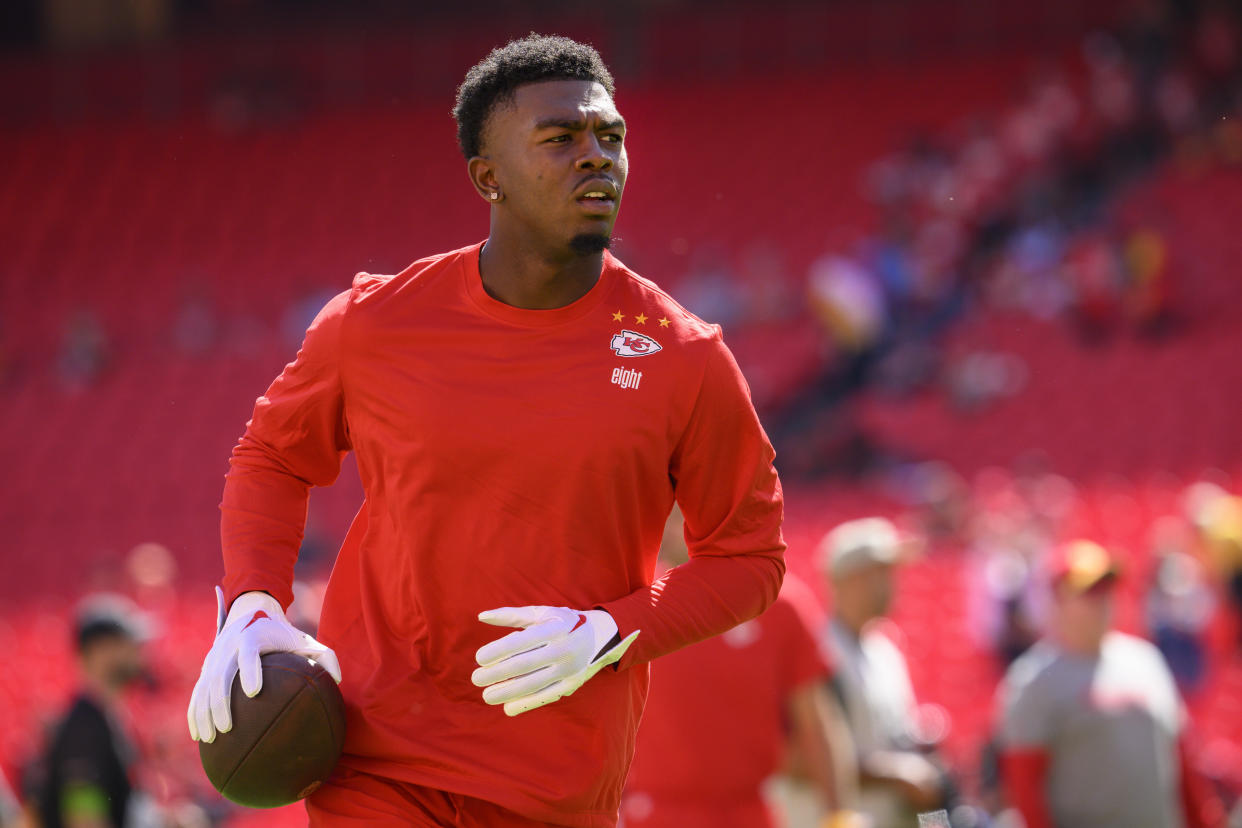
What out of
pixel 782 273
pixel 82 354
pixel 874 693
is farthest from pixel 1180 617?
pixel 82 354

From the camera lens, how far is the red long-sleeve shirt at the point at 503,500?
2.43m

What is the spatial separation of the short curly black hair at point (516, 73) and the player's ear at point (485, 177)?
0.02 m

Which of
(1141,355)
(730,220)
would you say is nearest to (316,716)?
(1141,355)

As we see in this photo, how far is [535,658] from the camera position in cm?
228

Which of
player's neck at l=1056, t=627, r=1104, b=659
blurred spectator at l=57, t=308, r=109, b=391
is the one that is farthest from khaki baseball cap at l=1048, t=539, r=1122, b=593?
blurred spectator at l=57, t=308, r=109, b=391

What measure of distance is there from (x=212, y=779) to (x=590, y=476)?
30.1 inches

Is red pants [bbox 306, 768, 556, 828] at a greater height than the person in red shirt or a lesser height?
lesser

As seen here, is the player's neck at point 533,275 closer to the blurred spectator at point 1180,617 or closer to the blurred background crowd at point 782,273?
the blurred background crowd at point 782,273

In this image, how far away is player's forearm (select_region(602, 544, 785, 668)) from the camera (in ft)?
7.92

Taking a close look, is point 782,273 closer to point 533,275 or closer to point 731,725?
point 731,725

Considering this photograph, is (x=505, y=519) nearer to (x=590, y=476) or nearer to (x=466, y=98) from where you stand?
(x=590, y=476)

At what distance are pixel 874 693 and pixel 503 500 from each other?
2.76 m

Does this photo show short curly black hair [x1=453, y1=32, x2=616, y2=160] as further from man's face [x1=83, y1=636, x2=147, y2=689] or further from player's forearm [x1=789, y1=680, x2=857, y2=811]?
man's face [x1=83, y1=636, x2=147, y2=689]

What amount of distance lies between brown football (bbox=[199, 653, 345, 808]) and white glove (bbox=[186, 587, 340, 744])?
0.02m
